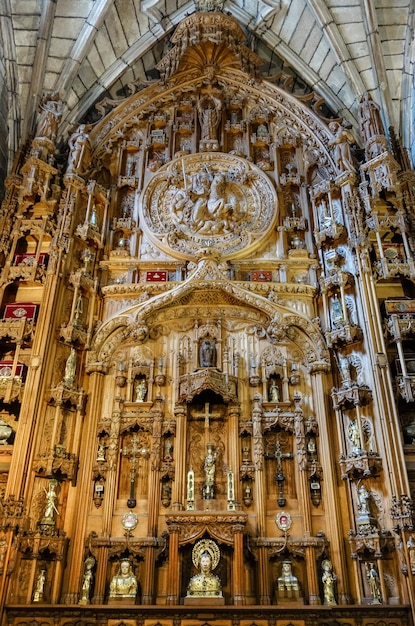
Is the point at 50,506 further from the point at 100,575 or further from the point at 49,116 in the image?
the point at 49,116

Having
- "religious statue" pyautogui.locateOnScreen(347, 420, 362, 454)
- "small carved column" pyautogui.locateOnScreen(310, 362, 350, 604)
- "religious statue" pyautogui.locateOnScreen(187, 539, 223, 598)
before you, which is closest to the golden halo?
"religious statue" pyautogui.locateOnScreen(187, 539, 223, 598)

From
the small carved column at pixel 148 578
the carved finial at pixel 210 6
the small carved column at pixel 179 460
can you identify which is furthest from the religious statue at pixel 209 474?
the carved finial at pixel 210 6

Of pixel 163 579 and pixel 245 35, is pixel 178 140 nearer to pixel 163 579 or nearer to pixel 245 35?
pixel 245 35

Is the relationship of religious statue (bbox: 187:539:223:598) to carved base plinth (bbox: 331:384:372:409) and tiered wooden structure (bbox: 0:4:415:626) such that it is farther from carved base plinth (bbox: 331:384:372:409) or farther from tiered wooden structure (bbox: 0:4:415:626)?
carved base plinth (bbox: 331:384:372:409)

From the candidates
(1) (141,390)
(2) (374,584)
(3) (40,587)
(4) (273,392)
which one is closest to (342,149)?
(4) (273,392)

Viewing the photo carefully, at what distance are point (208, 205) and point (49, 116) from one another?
17.3 feet

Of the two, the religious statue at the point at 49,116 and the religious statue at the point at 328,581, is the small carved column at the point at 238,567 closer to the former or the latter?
the religious statue at the point at 328,581

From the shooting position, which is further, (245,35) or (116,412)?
(245,35)

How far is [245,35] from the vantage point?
1778cm

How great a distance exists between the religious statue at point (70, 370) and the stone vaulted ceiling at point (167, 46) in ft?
23.4

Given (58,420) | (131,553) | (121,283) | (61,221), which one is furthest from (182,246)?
(131,553)

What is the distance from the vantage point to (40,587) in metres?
10.6

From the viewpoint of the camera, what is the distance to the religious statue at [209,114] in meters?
16.9

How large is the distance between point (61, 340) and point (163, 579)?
5.76 meters
